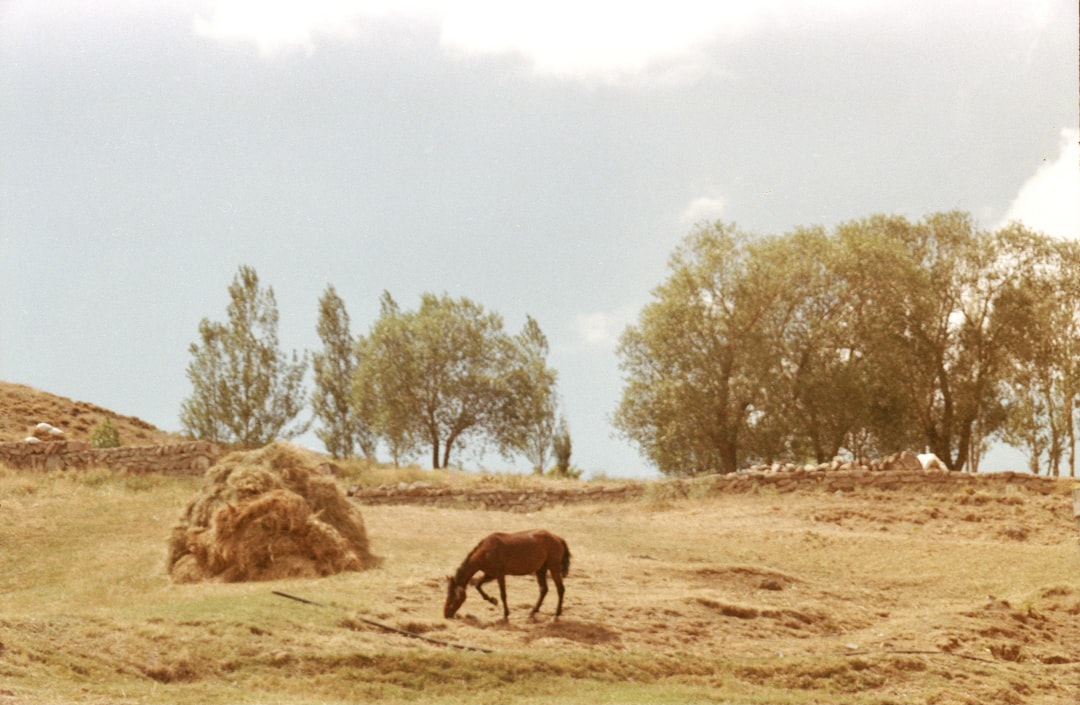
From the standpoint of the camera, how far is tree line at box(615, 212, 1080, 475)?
119 ft

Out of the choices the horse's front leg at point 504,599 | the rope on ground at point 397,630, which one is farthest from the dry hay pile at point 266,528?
the horse's front leg at point 504,599

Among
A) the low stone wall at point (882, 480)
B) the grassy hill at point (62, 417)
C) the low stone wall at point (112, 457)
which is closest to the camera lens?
the low stone wall at point (882, 480)

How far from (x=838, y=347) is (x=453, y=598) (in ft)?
86.2

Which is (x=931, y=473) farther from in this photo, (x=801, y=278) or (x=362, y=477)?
(x=362, y=477)

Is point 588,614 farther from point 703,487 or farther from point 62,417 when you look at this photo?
point 62,417

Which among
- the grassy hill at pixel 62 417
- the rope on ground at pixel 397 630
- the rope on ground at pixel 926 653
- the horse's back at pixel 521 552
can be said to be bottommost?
the rope on ground at pixel 926 653

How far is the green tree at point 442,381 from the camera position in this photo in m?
43.3

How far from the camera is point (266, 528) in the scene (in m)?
17.3

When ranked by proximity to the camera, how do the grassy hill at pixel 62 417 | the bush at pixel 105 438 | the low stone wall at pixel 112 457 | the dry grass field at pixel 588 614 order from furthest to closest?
the grassy hill at pixel 62 417
the bush at pixel 105 438
the low stone wall at pixel 112 457
the dry grass field at pixel 588 614

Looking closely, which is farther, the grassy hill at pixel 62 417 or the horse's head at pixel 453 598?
the grassy hill at pixel 62 417

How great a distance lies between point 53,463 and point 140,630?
17.6 m

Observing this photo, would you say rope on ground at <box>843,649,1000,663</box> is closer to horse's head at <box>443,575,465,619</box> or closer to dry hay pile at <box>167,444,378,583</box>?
horse's head at <box>443,575,465,619</box>

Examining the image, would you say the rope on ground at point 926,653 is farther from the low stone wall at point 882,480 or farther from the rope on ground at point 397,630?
the low stone wall at point 882,480

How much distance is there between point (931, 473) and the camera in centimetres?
2766
